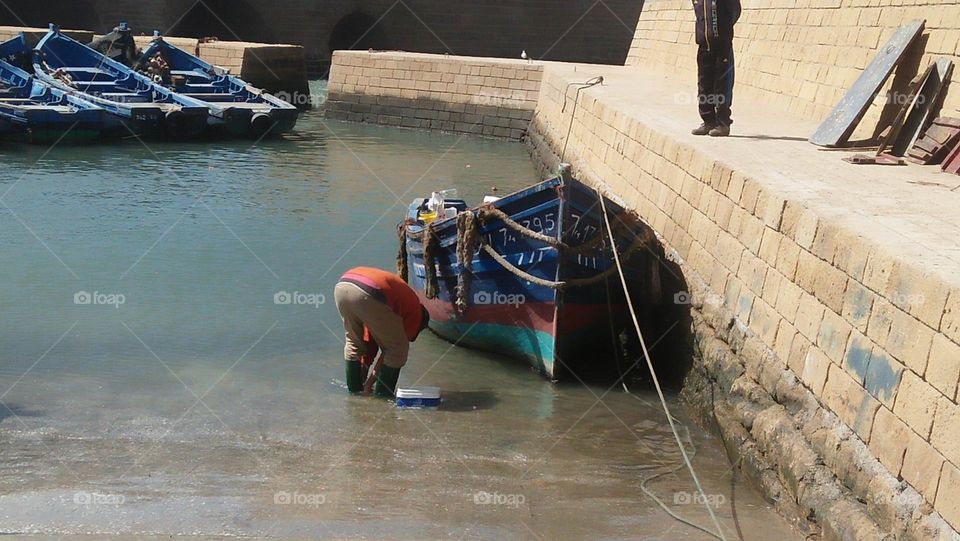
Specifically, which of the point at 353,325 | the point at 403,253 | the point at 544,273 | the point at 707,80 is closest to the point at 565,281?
the point at 544,273

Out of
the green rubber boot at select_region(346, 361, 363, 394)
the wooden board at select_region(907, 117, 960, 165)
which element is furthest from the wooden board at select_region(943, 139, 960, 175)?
the green rubber boot at select_region(346, 361, 363, 394)

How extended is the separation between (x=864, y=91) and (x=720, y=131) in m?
1.25

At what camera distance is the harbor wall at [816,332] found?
4555mm

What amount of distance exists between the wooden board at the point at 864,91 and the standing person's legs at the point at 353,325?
14.1 feet

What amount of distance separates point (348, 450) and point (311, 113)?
2076cm

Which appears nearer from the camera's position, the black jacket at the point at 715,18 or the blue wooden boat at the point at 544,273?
the blue wooden boat at the point at 544,273

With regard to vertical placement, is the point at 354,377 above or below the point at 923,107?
below

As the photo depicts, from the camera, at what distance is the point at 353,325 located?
25.0 feet

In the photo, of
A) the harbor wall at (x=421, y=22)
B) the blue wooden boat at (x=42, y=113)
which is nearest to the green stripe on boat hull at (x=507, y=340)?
the blue wooden boat at (x=42, y=113)

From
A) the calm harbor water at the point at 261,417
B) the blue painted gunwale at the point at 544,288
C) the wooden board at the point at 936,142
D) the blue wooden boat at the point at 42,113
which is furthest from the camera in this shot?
the blue wooden boat at the point at 42,113

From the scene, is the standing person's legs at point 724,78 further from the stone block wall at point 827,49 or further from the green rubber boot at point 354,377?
the green rubber boot at point 354,377

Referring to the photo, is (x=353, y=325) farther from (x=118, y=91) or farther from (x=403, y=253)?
(x=118, y=91)

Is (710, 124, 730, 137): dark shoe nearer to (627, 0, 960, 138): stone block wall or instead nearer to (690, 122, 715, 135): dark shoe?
(690, 122, 715, 135): dark shoe

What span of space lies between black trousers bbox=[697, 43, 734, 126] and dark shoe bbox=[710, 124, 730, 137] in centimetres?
10
